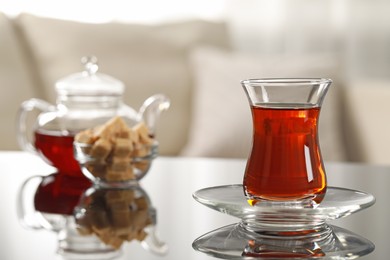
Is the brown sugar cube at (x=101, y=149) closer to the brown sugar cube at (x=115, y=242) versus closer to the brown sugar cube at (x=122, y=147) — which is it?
the brown sugar cube at (x=122, y=147)

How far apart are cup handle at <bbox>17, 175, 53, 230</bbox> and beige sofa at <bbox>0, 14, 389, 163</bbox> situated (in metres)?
1.74

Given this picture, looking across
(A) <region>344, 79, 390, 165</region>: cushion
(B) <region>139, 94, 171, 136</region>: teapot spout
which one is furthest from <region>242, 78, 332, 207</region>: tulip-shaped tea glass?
(A) <region>344, 79, 390, 165</region>: cushion

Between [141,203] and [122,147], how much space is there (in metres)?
0.11

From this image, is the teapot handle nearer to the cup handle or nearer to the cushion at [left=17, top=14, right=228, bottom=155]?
the cup handle

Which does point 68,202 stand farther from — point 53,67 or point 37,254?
point 53,67

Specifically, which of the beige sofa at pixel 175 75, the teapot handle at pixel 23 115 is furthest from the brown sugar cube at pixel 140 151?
the beige sofa at pixel 175 75

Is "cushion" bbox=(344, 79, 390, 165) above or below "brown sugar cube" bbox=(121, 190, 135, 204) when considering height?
below

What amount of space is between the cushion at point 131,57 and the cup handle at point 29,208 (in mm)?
1856

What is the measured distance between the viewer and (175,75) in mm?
3211

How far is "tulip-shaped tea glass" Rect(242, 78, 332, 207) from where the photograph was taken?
0.84m

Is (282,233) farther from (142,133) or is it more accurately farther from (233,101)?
(233,101)

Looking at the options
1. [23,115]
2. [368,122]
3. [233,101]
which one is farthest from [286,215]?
[368,122]

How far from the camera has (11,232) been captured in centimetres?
89

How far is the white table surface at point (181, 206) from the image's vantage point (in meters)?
0.78
